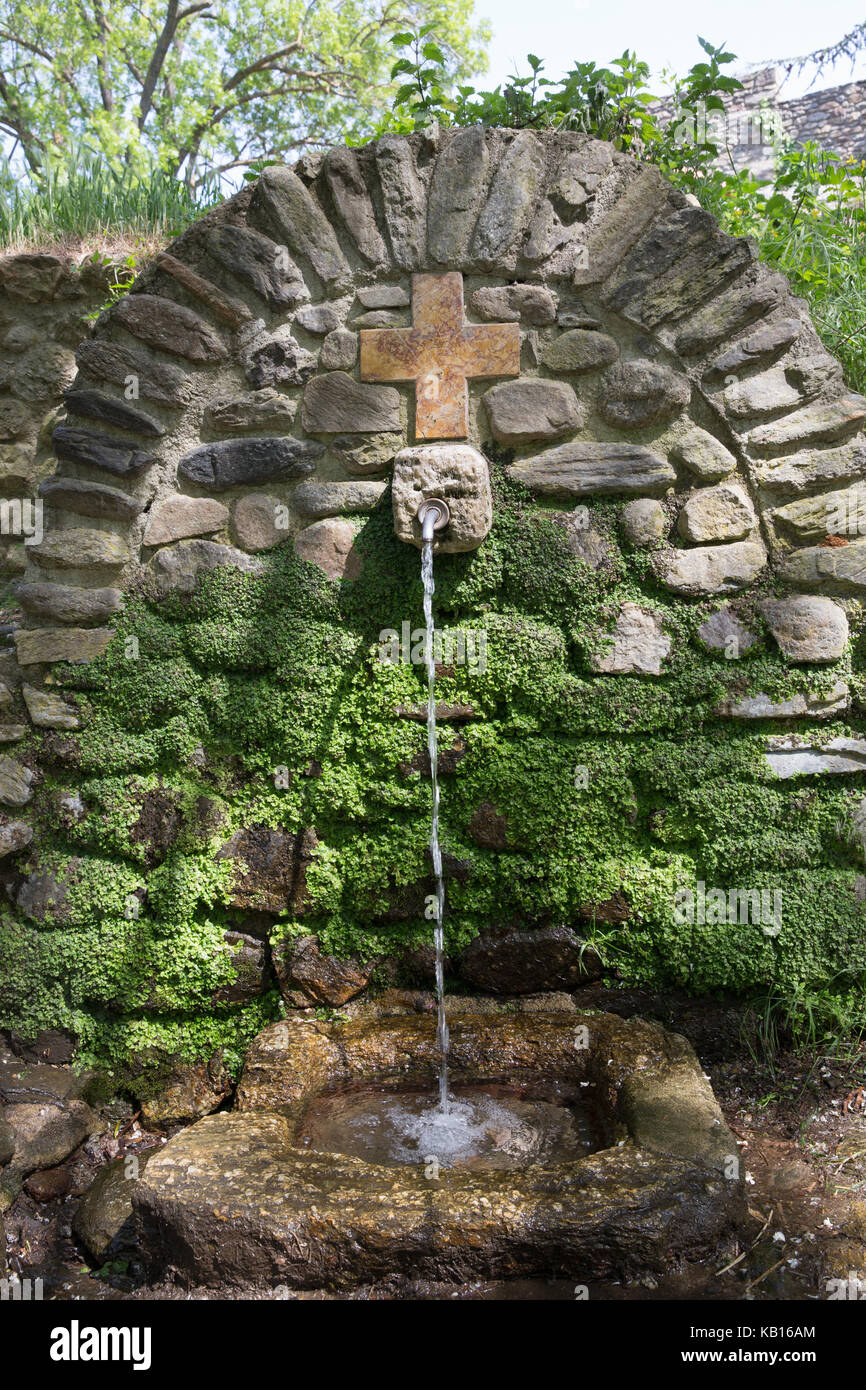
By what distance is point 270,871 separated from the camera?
2.92 meters

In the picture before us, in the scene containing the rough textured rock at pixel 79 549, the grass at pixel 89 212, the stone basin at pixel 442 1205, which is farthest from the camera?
the grass at pixel 89 212

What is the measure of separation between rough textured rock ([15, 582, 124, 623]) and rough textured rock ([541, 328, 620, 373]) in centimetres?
161

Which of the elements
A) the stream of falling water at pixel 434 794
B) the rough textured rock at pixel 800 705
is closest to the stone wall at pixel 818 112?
the rough textured rock at pixel 800 705

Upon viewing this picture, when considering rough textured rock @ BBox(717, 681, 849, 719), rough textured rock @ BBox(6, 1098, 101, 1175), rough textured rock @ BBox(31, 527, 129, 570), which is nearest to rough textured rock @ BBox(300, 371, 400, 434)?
rough textured rock @ BBox(31, 527, 129, 570)

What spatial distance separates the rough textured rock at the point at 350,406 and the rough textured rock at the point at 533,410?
0.33 metres

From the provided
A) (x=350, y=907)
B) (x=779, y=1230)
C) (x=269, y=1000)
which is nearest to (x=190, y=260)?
(x=350, y=907)

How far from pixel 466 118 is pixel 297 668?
2233 mm

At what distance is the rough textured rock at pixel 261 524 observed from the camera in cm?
294

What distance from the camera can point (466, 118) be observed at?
3418 millimetres

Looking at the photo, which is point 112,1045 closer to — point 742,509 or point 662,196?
point 742,509

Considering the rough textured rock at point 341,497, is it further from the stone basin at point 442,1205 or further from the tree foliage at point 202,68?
the tree foliage at point 202,68

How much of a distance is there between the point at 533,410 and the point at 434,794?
4.08 feet

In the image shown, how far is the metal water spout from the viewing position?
270cm

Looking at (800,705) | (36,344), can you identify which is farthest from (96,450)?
(800,705)
